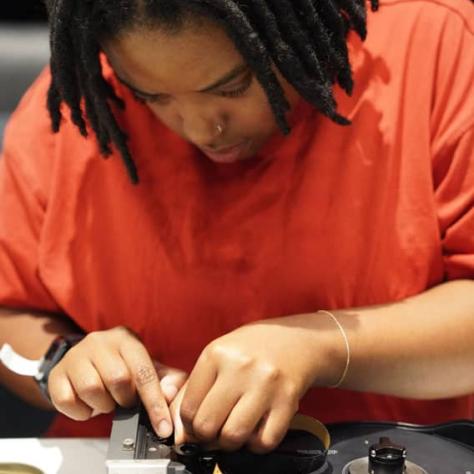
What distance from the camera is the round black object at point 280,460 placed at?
0.72 meters

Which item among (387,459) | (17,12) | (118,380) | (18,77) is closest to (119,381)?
(118,380)

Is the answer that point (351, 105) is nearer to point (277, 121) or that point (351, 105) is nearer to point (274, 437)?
point (277, 121)

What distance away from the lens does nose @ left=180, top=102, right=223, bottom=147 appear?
32.6 inches

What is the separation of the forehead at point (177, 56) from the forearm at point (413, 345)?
234mm

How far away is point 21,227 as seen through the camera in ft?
3.31

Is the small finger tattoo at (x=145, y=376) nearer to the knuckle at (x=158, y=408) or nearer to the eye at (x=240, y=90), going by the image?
the knuckle at (x=158, y=408)

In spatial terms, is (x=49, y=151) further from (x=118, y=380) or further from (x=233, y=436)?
(x=233, y=436)

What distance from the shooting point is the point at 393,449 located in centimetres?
70

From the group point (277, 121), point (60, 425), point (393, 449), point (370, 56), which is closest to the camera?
point (393, 449)

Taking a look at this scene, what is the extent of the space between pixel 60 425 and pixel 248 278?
0.27 meters

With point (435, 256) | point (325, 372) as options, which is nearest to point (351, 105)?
point (435, 256)

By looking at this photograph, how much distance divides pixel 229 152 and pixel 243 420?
0.27 metres

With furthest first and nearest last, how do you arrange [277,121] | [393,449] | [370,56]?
[370,56] → [277,121] → [393,449]

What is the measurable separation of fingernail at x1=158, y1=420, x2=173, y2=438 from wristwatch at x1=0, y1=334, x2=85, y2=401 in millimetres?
184
